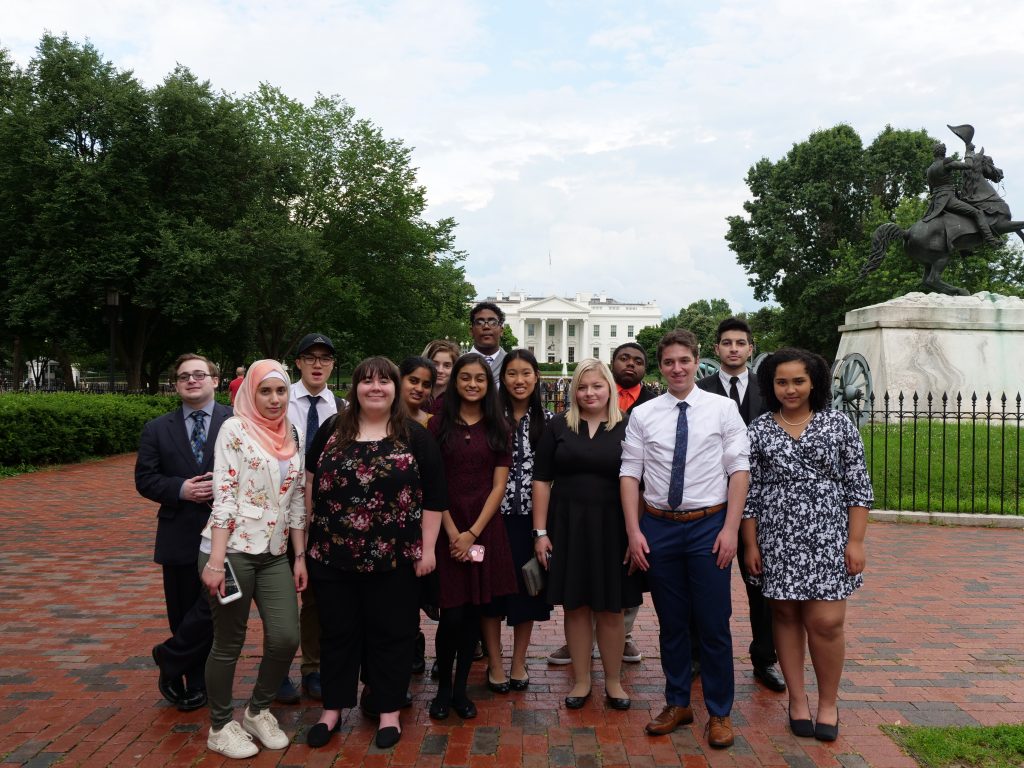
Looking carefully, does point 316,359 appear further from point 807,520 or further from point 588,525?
point 807,520

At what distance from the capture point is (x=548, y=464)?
377 centimetres

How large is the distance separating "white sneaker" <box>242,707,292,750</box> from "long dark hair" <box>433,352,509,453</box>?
144 cm

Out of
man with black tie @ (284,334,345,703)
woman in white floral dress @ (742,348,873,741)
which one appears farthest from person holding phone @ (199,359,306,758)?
woman in white floral dress @ (742,348,873,741)

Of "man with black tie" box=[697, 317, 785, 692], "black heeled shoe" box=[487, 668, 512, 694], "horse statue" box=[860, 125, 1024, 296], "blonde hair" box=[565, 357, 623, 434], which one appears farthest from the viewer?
"horse statue" box=[860, 125, 1024, 296]

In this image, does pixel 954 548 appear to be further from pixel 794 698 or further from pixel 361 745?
pixel 361 745

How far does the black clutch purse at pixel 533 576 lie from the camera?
383cm

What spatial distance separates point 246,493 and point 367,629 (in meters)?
0.83

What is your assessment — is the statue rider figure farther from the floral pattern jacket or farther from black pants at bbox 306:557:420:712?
the floral pattern jacket

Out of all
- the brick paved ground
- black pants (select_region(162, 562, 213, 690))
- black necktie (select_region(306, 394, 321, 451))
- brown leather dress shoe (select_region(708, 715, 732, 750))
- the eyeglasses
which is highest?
the eyeglasses

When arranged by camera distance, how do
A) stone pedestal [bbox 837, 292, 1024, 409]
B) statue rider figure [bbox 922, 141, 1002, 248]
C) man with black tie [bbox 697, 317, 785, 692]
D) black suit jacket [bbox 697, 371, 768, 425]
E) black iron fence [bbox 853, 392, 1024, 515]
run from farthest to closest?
stone pedestal [bbox 837, 292, 1024, 409]
statue rider figure [bbox 922, 141, 1002, 248]
black iron fence [bbox 853, 392, 1024, 515]
black suit jacket [bbox 697, 371, 768, 425]
man with black tie [bbox 697, 317, 785, 692]

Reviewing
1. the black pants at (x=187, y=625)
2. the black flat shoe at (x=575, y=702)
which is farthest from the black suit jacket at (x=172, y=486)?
the black flat shoe at (x=575, y=702)

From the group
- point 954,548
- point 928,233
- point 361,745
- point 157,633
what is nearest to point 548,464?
point 361,745

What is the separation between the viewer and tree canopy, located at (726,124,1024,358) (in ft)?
107

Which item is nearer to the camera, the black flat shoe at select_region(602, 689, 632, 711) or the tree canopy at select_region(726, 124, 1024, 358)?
the black flat shoe at select_region(602, 689, 632, 711)
